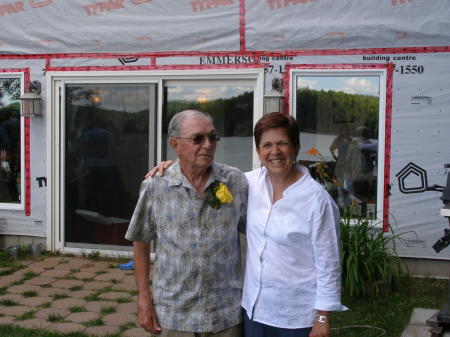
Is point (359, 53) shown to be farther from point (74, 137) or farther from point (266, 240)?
point (266, 240)

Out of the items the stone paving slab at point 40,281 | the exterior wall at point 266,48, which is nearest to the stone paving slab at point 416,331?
the exterior wall at point 266,48

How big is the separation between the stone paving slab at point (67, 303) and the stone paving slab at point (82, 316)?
242 millimetres

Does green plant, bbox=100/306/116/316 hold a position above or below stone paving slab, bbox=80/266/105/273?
below

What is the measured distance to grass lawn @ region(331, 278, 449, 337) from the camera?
4.60 meters

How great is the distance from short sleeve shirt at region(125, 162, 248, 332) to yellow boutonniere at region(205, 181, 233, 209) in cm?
2

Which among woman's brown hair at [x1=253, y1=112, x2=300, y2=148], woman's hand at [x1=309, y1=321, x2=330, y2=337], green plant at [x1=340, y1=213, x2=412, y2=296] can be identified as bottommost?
green plant at [x1=340, y1=213, x2=412, y2=296]

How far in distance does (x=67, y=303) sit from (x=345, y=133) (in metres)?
3.36

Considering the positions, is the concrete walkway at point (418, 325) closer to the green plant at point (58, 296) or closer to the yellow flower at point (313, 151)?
the yellow flower at point (313, 151)

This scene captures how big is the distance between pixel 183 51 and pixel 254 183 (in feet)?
14.2

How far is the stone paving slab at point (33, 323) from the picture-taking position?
466cm

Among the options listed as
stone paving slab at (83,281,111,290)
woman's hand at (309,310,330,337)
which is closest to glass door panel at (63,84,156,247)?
stone paving slab at (83,281,111,290)

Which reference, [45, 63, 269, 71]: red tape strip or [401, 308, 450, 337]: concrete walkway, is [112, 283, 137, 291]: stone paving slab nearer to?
[45, 63, 269, 71]: red tape strip

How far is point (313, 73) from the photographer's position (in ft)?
20.8

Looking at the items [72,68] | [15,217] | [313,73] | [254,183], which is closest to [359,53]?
[313,73]
